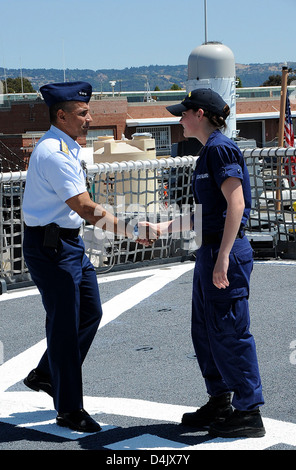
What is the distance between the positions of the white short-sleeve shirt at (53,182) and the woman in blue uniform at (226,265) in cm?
69

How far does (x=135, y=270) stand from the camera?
9289 mm

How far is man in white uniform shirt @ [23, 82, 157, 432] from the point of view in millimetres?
4398

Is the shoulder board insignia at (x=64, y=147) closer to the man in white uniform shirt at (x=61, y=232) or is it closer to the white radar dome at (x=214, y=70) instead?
the man in white uniform shirt at (x=61, y=232)

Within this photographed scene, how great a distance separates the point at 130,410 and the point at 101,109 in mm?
58717

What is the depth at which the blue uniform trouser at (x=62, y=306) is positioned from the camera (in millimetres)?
4461

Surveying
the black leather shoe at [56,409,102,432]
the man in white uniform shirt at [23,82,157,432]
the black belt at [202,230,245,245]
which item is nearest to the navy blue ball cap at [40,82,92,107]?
the man in white uniform shirt at [23,82,157,432]

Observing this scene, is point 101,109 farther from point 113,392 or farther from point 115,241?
point 113,392

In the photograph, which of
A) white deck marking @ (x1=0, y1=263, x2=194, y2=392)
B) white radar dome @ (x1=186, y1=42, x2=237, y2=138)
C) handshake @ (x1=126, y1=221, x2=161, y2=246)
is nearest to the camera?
handshake @ (x1=126, y1=221, x2=161, y2=246)

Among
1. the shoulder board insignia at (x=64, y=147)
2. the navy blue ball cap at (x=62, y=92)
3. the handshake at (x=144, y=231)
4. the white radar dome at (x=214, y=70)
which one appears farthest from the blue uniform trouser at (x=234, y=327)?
the white radar dome at (x=214, y=70)

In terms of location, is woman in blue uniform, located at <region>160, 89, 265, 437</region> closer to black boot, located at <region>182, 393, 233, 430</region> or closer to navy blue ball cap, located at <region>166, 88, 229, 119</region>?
navy blue ball cap, located at <region>166, 88, 229, 119</region>

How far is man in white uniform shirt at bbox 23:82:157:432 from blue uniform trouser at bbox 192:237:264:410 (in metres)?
0.68

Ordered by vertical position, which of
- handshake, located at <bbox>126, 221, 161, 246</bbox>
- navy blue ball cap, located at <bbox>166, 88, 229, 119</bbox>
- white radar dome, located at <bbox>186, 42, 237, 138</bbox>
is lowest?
handshake, located at <bbox>126, 221, 161, 246</bbox>
